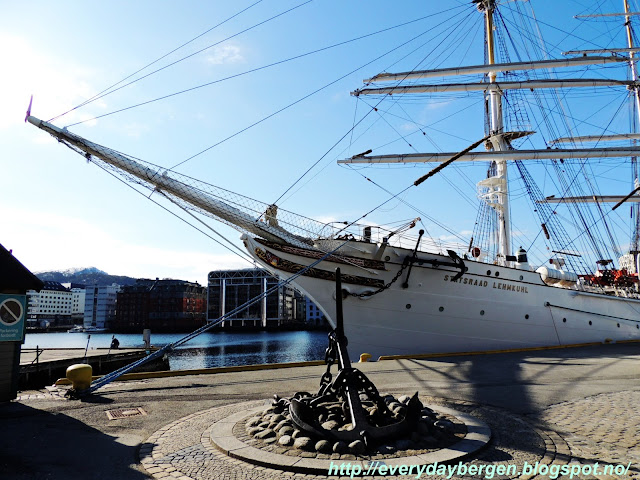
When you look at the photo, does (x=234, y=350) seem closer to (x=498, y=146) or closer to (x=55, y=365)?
(x=55, y=365)

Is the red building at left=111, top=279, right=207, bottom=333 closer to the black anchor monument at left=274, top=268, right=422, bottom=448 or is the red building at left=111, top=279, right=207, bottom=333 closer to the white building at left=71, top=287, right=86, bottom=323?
the white building at left=71, top=287, right=86, bottom=323

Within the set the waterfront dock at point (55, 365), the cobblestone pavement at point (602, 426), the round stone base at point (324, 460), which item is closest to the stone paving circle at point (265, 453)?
the round stone base at point (324, 460)

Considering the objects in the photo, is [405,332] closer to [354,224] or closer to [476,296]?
[476,296]

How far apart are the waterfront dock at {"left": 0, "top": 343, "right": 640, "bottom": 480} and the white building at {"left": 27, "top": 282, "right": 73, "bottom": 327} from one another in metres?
178

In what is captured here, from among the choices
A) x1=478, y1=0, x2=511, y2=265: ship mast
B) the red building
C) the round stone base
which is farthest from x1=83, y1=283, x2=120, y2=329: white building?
the round stone base

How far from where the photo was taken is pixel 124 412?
814 cm

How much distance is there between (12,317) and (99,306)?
153589 millimetres

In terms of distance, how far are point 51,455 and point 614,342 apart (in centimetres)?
2705

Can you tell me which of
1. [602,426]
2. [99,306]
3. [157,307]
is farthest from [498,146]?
[99,306]

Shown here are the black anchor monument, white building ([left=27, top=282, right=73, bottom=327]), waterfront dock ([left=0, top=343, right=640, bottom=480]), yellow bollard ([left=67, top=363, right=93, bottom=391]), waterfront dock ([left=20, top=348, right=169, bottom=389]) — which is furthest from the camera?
white building ([left=27, top=282, right=73, bottom=327])

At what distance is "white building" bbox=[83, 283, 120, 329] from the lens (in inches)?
5674

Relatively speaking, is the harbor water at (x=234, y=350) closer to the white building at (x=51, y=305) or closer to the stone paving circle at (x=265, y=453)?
the stone paving circle at (x=265, y=453)

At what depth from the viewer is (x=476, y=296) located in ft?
60.8

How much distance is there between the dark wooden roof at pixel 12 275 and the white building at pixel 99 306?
485ft
